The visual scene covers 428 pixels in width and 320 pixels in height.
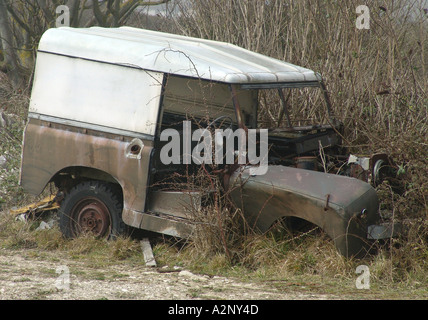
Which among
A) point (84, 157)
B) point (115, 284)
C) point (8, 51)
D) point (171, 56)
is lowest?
point (115, 284)

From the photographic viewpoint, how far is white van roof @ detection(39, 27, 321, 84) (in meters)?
6.04

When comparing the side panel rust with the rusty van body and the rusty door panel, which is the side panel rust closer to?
the rusty van body

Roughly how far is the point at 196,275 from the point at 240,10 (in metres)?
5.68

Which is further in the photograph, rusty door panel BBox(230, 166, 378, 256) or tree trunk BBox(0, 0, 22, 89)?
tree trunk BBox(0, 0, 22, 89)

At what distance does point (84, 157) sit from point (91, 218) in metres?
0.69

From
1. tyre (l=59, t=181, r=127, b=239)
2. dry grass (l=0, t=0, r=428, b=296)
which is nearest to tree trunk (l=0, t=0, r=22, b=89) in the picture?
dry grass (l=0, t=0, r=428, b=296)

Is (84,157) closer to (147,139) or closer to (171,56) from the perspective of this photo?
(147,139)

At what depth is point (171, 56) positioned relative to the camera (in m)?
6.17

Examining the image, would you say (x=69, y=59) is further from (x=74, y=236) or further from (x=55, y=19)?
(x=55, y=19)

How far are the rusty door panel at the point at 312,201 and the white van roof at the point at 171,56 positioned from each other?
0.98 metres

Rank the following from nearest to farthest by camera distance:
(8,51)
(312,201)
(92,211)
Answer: (312,201), (92,211), (8,51)

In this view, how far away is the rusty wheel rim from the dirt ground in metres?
0.52

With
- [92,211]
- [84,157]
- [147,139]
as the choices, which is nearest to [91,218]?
[92,211]

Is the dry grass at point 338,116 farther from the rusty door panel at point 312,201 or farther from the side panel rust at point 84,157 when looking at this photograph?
the side panel rust at point 84,157
